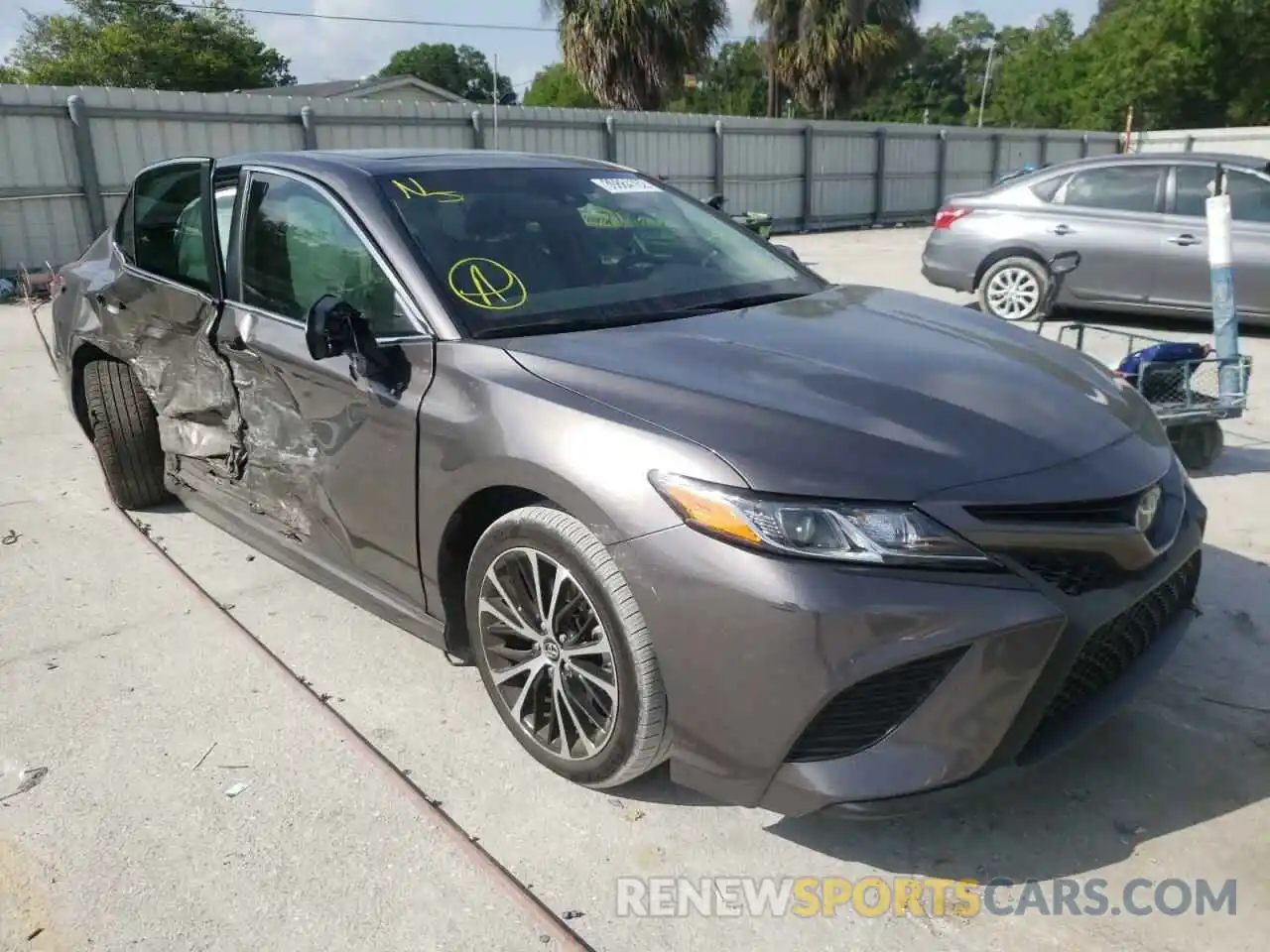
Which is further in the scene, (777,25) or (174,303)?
(777,25)

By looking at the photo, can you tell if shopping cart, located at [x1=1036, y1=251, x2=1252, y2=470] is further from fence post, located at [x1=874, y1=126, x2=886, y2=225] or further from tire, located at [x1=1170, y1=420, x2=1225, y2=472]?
fence post, located at [x1=874, y1=126, x2=886, y2=225]

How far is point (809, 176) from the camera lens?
21.6 metres

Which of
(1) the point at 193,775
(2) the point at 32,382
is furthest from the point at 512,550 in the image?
(2) the point at 32,382

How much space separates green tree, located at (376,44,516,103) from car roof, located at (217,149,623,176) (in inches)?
3214

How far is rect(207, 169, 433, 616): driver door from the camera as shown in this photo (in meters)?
2.76

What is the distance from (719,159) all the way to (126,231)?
55.2ft

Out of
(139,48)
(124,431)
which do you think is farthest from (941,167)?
(139,48)

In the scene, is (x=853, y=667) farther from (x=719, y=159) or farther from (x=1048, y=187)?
(x=719, y=159)

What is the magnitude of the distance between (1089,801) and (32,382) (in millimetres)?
7746

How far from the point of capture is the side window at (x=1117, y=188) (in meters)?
8.49

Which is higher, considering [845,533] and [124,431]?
[845,533]

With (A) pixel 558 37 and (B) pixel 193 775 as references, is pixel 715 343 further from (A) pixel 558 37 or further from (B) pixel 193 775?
(A) pixel 558 37

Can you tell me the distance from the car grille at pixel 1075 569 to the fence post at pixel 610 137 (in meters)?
17.4

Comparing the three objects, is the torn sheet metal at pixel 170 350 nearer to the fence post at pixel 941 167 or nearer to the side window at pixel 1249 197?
the side window at pixel 1249 197
